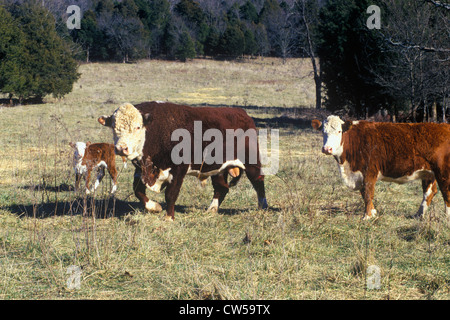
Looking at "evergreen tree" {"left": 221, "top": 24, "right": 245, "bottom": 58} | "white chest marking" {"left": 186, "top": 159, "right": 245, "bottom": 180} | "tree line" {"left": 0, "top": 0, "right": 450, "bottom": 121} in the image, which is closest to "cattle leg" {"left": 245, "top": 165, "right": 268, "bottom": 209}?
"white chest marking" {"left": 186, "top": 159, "right": 245, "bottom": 180}

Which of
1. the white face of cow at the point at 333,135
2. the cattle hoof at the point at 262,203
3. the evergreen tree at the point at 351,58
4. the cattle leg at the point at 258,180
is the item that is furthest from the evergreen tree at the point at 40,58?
the white face of cow at the point at 333,135

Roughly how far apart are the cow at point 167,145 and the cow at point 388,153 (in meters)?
1.24

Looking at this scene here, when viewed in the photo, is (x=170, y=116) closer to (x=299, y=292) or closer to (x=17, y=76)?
(x=299, y=292)

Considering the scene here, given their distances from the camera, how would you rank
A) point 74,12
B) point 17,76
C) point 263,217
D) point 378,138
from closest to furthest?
point 263,217 → point 378,138 → point 17,76 → point 74,12

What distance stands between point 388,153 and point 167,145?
9.70ft

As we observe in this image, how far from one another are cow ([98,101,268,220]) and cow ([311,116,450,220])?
1.24m

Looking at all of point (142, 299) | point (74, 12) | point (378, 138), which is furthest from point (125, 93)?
point (74, 12)

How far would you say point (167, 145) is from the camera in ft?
21.8

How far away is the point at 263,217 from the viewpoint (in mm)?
6336

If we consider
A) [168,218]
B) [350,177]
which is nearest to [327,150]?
[350,177]

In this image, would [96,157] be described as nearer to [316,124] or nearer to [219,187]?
[219,187]

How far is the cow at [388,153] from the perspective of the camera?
6.49 metres

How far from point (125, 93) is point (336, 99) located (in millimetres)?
14743

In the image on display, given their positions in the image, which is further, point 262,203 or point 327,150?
point 262,203
